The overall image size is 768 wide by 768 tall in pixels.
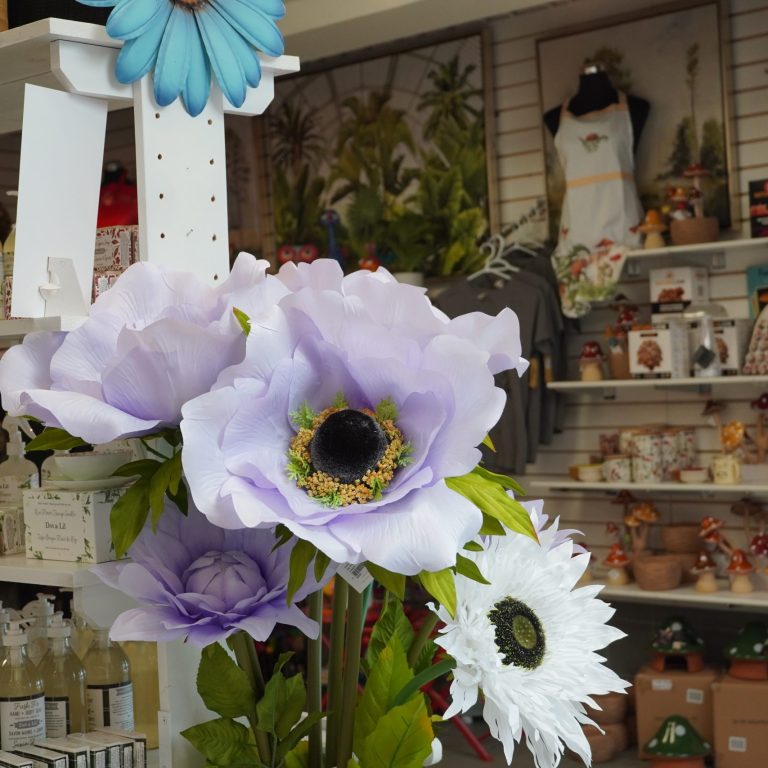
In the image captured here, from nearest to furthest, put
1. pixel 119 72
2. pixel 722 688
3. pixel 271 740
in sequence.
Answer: pixel 271 740
pixel 119 72
pixel 722 688

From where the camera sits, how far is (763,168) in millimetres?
4621

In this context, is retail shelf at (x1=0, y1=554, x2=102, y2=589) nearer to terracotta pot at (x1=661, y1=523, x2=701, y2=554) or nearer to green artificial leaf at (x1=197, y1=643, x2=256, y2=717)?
green artificial leaf at (x1=197, y1=643, x2=256, y2=717)

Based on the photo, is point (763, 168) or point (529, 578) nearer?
point (529, 578)

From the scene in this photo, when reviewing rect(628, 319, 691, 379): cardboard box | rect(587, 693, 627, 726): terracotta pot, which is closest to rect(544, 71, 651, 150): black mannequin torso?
rect(628, 319, 691, 379): cardboard box

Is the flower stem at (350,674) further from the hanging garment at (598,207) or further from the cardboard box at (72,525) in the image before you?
the hanging garment at (598,207)

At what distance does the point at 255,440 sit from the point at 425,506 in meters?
0.14

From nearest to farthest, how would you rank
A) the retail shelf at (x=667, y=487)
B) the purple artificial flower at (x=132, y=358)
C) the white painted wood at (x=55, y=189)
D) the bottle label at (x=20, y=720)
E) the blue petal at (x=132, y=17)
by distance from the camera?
the purple artificial flower at (x=132, y=358), the blue petal at (x=132, y=17), the white painted wood at (x=55, y=189), the bottle label at (x=20, y=720), the retail shelf at (x=667, y=487)

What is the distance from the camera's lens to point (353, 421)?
2.70ft

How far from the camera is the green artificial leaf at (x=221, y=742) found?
1.01 m

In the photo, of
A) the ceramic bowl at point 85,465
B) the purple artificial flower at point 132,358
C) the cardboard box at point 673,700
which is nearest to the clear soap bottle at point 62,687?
the ceramic bowl at point 85,465

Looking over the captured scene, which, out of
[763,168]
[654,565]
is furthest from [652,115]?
[654,565]

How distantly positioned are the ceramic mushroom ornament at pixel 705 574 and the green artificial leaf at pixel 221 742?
3717 millimetres

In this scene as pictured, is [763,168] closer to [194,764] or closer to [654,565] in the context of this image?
[654,565]

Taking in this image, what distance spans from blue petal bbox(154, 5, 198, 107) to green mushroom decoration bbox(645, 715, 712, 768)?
3.58 meters
